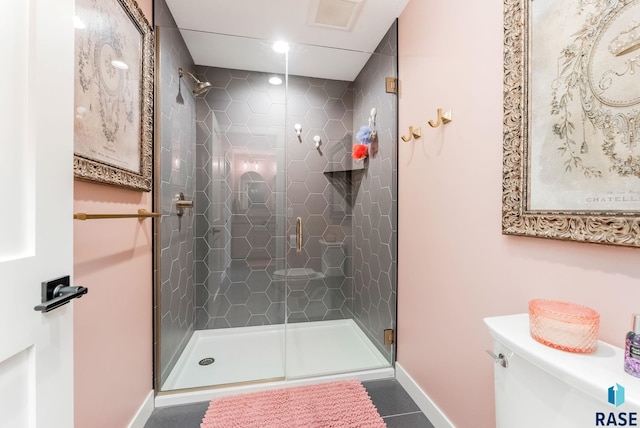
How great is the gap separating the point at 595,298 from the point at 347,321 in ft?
6.67

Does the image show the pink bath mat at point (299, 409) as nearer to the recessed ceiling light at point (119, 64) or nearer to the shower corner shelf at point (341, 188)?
the shower corner shelf at point (341, 188)

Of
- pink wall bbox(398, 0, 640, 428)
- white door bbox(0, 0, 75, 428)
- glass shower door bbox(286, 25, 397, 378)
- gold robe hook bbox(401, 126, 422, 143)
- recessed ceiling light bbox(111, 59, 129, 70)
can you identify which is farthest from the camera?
glass shower door bbox(286, 25, 397, 378)

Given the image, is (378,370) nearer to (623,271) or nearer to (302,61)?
(623,271)

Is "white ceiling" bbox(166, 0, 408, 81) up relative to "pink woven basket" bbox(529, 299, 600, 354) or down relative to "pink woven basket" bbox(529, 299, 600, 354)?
up

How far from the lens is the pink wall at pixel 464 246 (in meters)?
0.78

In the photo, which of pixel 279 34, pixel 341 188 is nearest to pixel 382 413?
pixel 341 188

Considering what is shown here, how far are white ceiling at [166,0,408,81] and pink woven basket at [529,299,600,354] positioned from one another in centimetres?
184

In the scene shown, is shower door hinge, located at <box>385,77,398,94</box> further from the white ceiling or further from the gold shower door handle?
the gold shower door handle

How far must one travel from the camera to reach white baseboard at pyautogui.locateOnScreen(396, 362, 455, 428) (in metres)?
1.36

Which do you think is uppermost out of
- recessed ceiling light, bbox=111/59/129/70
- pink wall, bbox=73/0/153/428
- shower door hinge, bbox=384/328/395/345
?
recessed ceiling light, bbox=111/59/129/70

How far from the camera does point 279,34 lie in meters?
1.97

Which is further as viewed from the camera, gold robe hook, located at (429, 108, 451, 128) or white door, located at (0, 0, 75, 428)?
gold robe hook, located at (429, 108, 451, 128)

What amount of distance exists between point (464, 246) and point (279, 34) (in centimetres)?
192

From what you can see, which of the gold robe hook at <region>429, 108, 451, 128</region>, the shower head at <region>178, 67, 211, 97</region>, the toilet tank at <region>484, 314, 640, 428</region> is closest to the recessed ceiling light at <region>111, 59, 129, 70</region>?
the shower head at <region>178, 67, 211, 97</region>
